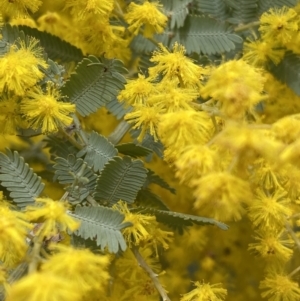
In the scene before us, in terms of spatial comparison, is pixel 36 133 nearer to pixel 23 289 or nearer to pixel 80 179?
pixel 80 179

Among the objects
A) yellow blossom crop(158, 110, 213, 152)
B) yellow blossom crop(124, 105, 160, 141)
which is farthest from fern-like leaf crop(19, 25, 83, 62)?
yellow blossom crop(158, 110, 213, 152)

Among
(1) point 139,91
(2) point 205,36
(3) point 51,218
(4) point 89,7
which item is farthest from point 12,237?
(2) point 205,36

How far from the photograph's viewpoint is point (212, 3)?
109cm

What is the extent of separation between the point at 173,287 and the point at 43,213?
0.51 m

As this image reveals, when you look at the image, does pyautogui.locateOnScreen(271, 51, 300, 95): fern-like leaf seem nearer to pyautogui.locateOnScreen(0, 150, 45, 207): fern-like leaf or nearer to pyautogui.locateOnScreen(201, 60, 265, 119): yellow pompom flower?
pyautogui.locateOnScreen(201, 60, 265, 119): yellow pompom flower

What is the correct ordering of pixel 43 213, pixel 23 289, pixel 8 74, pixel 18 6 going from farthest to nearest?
1. pixel 18 6
2. pixel 8 74
3. pixel 43 213
4. pixel 23 289

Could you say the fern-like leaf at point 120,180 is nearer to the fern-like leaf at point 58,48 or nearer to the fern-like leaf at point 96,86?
the fern-like leaf at point 96,86

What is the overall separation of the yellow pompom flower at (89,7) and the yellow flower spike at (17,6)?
0.05 metres

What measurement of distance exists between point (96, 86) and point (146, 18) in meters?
0.15

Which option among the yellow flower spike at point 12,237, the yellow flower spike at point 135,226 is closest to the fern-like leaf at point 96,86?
the yellow flower spike at point 135,226

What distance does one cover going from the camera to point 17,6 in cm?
90

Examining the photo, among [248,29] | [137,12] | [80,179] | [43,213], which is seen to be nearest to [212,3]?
[248,29]

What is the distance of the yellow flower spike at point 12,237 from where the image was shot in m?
0.63

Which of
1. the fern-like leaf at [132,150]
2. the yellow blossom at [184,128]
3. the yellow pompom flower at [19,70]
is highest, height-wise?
the yellow blossom at [184,128]
